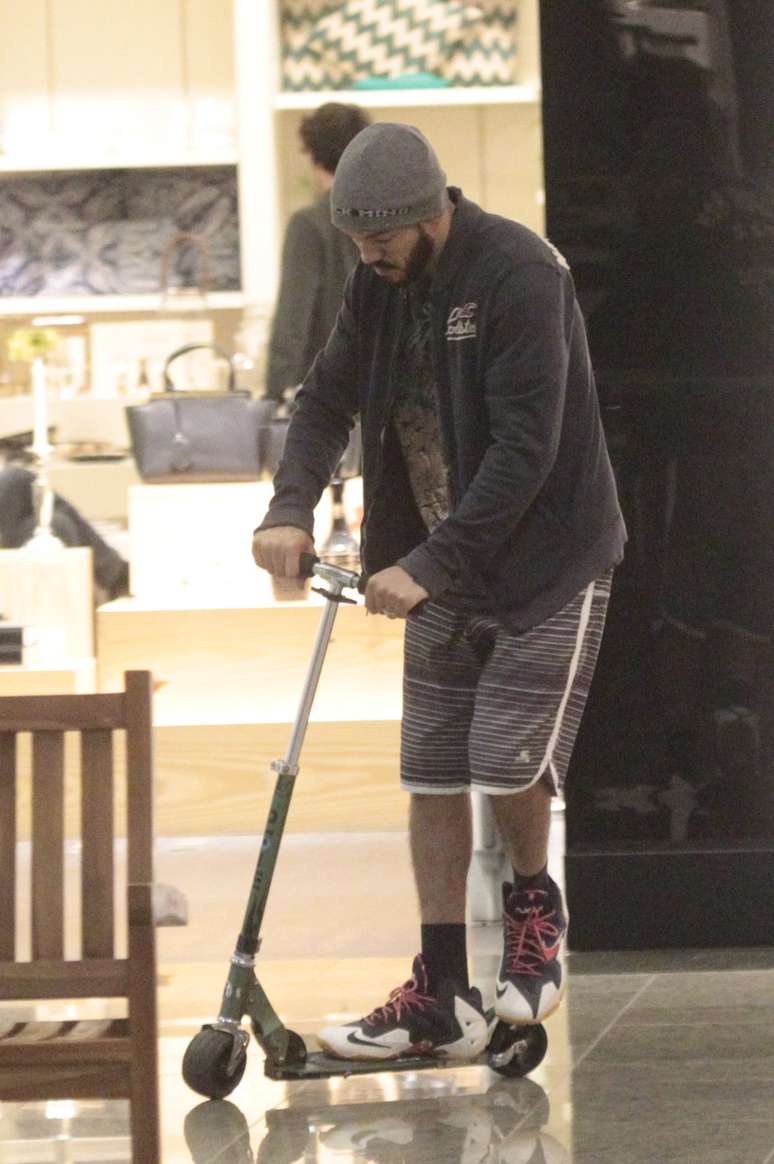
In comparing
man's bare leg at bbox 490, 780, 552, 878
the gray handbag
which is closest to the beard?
man's bare leg at bbox 490, 780, 552, 878

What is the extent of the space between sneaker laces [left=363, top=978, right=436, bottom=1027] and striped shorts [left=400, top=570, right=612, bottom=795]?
275 millimetres

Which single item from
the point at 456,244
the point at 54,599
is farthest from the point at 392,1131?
the point at 54,599

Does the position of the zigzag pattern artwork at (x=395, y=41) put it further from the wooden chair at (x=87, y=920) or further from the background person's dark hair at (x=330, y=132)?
the wooden chair at (x=87, y=920)

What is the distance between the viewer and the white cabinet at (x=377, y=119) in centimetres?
612

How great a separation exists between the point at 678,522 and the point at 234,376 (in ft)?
7.08

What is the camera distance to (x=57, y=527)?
17.5 feet

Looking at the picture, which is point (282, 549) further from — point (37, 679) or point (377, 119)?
point (377, 119)

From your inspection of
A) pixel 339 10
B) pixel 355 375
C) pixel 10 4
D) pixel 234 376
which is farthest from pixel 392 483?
pixel 10 4

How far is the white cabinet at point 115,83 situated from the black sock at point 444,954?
3937 mm

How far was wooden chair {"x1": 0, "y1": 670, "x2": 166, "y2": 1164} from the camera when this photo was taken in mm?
2090

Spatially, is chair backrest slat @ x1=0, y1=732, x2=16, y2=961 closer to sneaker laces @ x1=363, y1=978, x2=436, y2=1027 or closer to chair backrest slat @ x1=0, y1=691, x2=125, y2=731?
chair backrest slat @ x1=0, y1=691, x2=125, y2=731

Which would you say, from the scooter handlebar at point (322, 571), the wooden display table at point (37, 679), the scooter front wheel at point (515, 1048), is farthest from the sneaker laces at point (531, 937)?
the wooden display table at point (37, 679)

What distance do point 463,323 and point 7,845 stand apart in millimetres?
927

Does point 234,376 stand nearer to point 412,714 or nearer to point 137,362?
point 137,362
